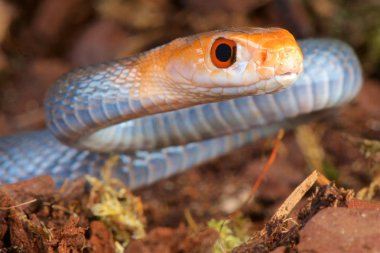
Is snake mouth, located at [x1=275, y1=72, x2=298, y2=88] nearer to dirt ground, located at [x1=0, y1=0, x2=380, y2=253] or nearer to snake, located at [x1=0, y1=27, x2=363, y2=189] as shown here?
snake, located at [x1=0, y1=27, x2=363, y2=189]

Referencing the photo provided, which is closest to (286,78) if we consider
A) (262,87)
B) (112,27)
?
(262,87)

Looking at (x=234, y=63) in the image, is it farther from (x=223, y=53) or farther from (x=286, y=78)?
(x=286, y=78)

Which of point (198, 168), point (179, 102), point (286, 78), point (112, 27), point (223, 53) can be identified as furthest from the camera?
point (112, 27)

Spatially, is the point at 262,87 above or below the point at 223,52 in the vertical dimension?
below

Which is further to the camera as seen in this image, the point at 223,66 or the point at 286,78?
the point at 223,66

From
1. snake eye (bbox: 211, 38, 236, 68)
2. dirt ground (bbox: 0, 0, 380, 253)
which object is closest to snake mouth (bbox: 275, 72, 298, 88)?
snake eye (bbox: 211, 38, 236, 68)

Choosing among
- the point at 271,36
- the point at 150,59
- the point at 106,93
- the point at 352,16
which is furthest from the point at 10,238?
the point at 352,16

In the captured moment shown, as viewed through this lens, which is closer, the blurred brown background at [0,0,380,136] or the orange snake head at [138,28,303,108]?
the orange snake head at [138,28,303,108]
